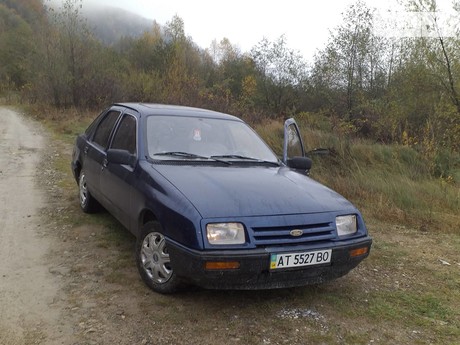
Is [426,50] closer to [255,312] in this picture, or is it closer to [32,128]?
[255,312]

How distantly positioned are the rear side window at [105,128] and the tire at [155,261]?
1.88 metres

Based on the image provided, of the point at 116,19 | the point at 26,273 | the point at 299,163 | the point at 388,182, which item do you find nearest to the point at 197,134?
the point at 299,163

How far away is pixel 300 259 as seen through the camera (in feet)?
10.0

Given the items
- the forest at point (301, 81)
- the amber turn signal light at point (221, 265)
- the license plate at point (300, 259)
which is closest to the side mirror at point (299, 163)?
the license plate at point (300, 259)

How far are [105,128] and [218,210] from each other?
9.26 ft

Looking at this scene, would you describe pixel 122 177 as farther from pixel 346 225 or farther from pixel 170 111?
pixel 346 225

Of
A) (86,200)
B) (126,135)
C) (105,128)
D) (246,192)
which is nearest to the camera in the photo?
(246,192)

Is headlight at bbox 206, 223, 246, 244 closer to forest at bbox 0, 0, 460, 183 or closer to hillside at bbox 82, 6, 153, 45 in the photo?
forest at bbox 0, 0, 460, 183

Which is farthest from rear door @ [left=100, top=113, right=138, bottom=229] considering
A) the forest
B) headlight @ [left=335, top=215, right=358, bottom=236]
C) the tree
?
the tree

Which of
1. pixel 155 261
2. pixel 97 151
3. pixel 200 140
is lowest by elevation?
pixel 155 261

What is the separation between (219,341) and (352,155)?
26.4ft

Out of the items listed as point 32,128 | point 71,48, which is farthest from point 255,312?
point 71,48

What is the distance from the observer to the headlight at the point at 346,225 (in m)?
3.37

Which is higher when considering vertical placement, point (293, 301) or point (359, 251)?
point (359, 251)
